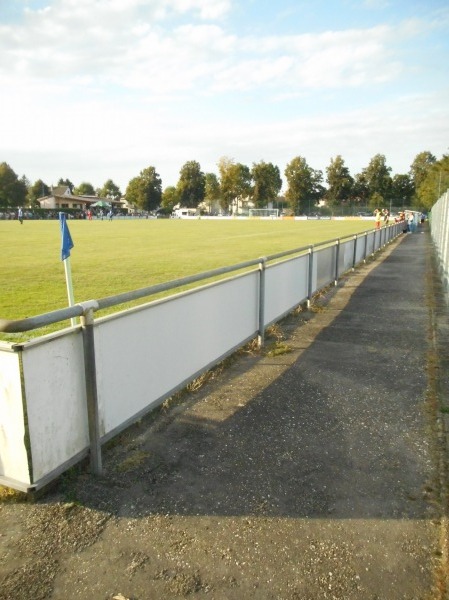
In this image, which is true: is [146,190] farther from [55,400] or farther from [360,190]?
[55,400]

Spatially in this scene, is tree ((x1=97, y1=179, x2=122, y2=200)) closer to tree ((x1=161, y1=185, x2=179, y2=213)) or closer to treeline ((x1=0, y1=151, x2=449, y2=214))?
treeline ((x1=0, y1=151, x2=449, y2=214))

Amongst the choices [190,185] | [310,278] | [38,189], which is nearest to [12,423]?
[310,278]

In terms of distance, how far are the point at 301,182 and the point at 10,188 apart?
215 ft

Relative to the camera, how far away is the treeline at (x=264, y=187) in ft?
320

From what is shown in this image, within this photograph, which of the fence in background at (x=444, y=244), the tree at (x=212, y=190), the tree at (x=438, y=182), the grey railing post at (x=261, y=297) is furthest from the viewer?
the tree at (x=212, y=190)

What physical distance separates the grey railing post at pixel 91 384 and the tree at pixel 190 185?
131m

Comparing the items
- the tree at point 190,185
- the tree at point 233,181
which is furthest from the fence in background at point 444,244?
the tree at point 190,185

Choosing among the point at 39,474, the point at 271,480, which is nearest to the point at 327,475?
the point at 271,480

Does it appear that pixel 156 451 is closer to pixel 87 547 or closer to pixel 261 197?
pixel 87 547

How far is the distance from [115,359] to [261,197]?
12492 centimetres

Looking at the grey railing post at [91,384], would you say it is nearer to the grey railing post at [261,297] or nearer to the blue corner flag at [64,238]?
the blue corner flag at [64,238]

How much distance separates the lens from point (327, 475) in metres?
3.05

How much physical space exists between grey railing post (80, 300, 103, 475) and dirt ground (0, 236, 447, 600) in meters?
0.15

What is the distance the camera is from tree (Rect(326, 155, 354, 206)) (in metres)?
108
